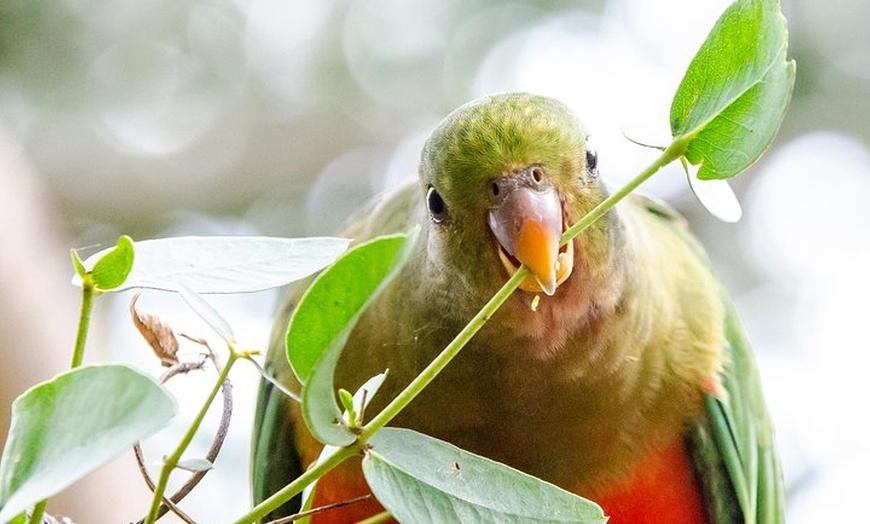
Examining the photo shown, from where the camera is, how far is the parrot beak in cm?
99

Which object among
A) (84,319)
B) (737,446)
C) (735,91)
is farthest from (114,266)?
(737,446)

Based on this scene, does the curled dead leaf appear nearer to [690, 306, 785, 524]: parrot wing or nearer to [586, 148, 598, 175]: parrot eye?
[586, 148, 598, 175]: parrot eye

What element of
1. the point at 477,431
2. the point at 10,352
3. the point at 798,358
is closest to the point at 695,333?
the point at 477,431

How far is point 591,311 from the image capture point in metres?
1.29

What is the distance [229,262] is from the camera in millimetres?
653

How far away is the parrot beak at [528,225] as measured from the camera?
99cm

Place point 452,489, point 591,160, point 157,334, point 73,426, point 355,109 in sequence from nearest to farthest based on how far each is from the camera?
point 73,426
point 452,489
point 157,334
point 591,160
point 355,109

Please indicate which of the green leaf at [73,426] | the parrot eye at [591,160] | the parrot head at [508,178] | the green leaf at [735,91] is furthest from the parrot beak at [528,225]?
the green leaf at [73,426]

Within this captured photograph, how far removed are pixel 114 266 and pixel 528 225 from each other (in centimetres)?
53

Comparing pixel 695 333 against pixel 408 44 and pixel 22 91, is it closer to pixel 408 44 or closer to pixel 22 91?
pixel 408 44

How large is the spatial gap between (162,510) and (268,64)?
119 inches

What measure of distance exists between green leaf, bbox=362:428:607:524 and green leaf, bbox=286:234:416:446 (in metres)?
0.03

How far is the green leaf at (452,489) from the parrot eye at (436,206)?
60cm

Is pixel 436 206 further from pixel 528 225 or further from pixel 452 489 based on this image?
pixel 452 489
